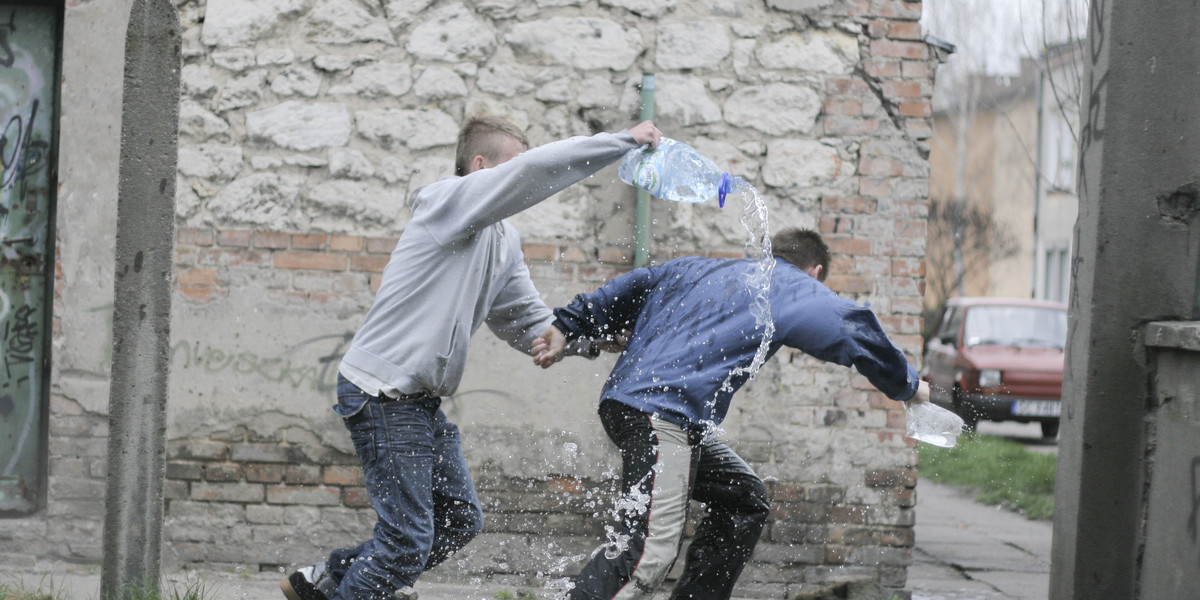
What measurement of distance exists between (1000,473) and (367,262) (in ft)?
23.5

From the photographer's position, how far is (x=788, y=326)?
13.2 ft

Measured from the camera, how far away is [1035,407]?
13.9m

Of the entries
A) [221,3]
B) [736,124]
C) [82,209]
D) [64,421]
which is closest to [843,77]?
[736,124]

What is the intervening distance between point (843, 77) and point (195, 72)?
3.25 meters

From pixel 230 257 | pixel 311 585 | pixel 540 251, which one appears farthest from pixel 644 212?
pixel 311 585

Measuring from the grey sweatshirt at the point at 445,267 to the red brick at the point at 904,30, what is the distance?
242 cm

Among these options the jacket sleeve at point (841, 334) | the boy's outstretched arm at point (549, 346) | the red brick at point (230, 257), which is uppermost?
the red brick at point (230, 257)

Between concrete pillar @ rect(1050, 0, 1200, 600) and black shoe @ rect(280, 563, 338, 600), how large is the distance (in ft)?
8.85

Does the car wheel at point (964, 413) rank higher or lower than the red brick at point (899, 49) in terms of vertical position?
lower

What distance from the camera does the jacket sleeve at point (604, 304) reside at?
4.21 m

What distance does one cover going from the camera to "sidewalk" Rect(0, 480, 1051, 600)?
5.30 meters

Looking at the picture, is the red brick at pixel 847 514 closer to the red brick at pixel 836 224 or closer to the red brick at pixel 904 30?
the red brick at pixel 836 224

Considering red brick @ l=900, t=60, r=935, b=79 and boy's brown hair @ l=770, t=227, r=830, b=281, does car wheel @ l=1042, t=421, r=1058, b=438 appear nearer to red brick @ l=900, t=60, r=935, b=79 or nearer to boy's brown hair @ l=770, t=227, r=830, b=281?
red brick @ l=900, t=60, r=935, b=79

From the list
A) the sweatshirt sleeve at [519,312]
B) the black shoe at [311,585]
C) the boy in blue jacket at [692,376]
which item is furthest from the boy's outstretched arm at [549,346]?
the black shoe at [311,585]
